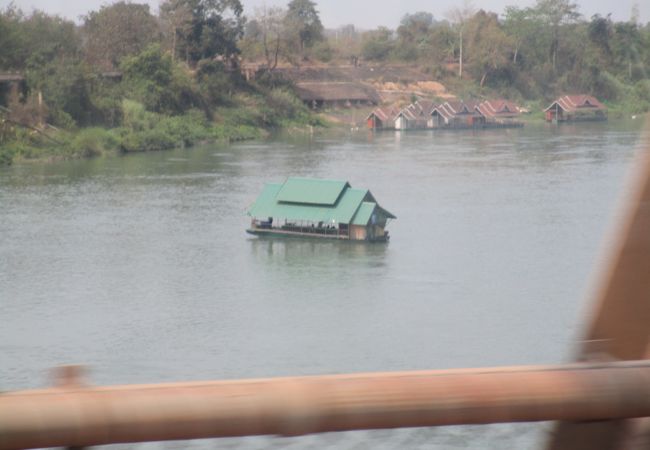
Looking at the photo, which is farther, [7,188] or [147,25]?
[7,188]

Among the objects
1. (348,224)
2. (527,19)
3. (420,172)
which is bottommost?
(348,224)

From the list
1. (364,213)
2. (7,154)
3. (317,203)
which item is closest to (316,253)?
(317,203)

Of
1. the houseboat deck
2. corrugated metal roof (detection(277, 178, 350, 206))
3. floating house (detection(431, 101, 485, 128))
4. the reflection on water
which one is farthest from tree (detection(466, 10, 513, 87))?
the houseboat deck

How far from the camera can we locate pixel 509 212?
5.10 metres

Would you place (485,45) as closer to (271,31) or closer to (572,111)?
(271,31)

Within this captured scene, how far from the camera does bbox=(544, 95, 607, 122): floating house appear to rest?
232cm

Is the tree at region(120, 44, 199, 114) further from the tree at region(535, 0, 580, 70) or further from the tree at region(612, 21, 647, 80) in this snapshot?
the tree at region(612, 21, 647, 80)

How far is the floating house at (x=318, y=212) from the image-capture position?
5.22 m

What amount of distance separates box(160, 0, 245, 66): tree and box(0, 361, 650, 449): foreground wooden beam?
3.45ft

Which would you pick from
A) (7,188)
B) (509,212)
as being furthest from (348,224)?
(7,188)

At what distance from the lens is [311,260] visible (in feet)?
20.2

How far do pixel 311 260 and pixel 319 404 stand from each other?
5.72 meters

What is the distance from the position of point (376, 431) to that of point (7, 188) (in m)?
5.19

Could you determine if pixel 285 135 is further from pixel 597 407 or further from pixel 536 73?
pixel 597 407
